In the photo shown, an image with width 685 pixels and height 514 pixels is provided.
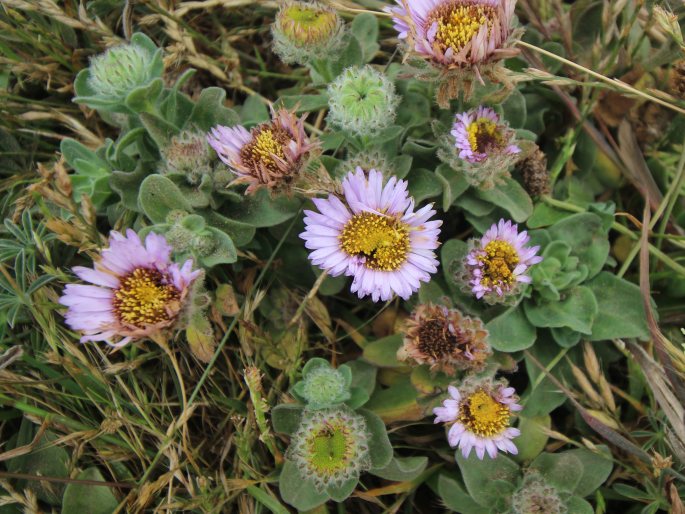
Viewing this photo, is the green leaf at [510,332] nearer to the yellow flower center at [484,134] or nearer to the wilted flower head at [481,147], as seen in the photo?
the wilted flower head at [481,147]

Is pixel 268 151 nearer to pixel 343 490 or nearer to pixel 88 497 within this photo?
pixel 343 490

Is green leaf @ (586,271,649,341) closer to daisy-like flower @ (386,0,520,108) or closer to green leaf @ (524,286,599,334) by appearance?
green leaf @ (524,286,599,334)

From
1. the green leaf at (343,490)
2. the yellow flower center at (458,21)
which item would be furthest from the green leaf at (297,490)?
the yellow flower center at (458,21)

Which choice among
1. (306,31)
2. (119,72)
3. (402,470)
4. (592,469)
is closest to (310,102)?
(306,31)

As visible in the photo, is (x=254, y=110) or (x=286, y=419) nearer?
(x=286, y=419)

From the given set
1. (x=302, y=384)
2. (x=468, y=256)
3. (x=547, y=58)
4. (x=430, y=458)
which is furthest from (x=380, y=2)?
(x=430, y=458)

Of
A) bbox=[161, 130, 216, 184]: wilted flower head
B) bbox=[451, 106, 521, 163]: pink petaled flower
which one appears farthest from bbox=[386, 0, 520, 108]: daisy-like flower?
bbox=[161, 130, 216, 184]: wilted flower head
